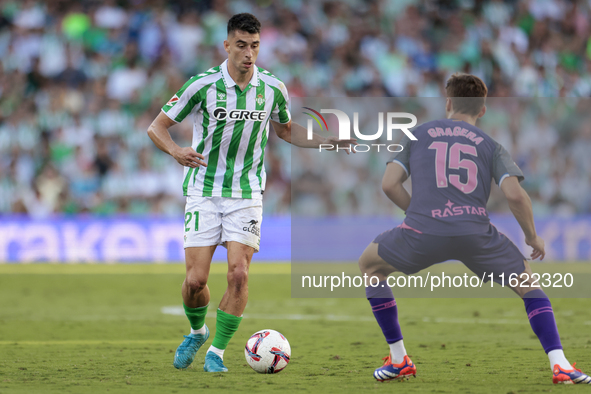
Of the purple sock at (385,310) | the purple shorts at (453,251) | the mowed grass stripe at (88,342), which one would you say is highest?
the purple shorts at (453,251)

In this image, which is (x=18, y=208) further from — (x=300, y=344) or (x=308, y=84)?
(x=300, y=344)

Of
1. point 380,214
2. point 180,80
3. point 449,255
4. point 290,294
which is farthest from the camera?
point 180,80

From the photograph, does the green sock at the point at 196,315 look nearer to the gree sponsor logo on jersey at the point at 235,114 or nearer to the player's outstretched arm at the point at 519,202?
the gree sponsor logo on jersey at the point at 235,114

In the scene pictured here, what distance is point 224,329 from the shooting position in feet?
18.7

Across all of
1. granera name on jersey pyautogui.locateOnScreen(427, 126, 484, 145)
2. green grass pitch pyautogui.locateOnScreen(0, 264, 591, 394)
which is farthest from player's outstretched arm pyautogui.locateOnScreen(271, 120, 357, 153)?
green grass pitch pyautogui.locateOnScreen(0, 264, 591, 394)

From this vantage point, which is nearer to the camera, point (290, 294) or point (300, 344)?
point (300, 344)

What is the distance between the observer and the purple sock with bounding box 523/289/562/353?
4781mm

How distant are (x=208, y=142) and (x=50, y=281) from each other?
26.8 ft

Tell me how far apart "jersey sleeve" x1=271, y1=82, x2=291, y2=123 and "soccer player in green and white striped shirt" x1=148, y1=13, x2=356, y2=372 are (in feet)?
0.16

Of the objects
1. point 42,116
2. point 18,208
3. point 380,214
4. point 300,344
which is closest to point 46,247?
point 18,208

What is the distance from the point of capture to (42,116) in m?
16.6

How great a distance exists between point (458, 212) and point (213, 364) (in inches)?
83.4

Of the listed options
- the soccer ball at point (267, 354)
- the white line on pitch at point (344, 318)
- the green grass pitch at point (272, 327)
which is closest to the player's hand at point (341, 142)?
the soccer ball at point (267, 354)

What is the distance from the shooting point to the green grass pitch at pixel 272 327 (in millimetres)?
5020
